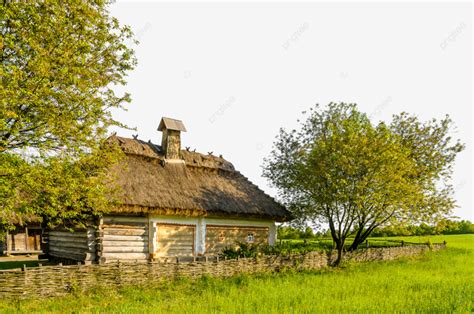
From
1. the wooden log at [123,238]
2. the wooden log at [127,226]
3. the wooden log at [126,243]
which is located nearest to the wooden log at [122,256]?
the wooden log at [126,243]

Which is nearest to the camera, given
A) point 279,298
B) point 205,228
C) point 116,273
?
point 279,298

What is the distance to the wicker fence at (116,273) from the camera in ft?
30.5

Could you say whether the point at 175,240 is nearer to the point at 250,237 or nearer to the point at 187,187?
the point at 187,187

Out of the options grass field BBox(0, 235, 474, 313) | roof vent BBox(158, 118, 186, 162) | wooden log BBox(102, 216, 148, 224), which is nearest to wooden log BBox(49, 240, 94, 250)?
wooden log BBox(102, 216, 148, 224)

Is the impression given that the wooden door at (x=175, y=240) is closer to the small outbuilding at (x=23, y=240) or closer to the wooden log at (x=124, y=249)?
the wooden log at (x=124, y=249)

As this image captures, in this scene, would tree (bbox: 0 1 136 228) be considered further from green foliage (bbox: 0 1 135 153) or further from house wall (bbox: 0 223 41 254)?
house wall (bbox: 0 223 41 254)

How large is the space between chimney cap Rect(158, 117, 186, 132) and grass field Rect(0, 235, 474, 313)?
9753 millimetres

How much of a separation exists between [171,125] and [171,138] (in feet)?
2.42

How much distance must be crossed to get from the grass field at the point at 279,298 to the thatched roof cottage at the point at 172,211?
12.5 feet

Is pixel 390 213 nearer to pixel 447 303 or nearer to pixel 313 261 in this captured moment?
pixel 313 261

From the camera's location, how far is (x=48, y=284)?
9.62 m

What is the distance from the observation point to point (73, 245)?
15.1m

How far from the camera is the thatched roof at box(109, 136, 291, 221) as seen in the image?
48.8 feet

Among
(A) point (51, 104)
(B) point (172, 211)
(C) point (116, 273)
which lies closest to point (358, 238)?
(B) point (172, 211)
